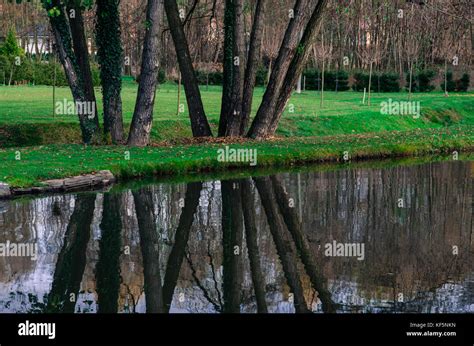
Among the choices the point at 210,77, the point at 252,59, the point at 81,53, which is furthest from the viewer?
the point at 210,77

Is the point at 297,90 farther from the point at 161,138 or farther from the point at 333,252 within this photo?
the point at 333,252

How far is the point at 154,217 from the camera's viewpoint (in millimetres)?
17906

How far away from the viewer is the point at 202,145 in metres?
27.9

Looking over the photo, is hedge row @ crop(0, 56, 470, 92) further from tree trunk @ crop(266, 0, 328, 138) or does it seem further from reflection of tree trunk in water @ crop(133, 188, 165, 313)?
reflection of tree trunk in water @ crop(133, 188, 165, 313)

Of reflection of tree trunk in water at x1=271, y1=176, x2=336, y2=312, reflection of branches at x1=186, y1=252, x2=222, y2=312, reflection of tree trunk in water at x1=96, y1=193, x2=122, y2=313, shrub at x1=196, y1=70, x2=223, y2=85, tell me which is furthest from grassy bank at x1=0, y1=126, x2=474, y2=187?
shrub at x1=196, y1=70, x2=223, y2=85

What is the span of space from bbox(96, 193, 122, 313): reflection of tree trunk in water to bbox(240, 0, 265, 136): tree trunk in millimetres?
11549

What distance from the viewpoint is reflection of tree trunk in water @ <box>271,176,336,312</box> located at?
39.7 ft

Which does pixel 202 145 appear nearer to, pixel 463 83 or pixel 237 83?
pixel 237 83

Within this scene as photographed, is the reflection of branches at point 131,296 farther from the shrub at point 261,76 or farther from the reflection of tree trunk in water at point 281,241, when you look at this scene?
the shrub at point 261,76

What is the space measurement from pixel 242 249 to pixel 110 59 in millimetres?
13628

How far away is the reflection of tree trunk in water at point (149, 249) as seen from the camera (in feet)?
39.0

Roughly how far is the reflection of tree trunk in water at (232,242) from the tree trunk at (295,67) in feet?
25.6

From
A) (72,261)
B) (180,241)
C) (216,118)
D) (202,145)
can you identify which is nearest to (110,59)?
(202,145)

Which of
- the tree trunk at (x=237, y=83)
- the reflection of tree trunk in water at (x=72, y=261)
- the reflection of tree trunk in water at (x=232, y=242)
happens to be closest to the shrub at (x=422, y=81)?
the tree trunk at (x=237, y=83)
